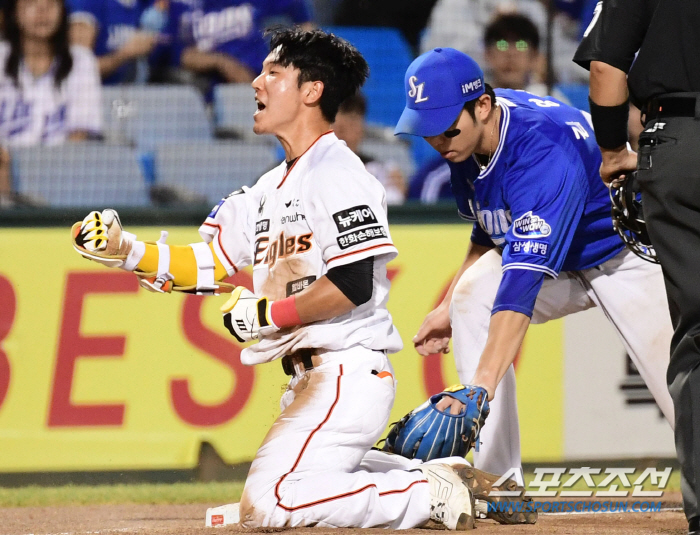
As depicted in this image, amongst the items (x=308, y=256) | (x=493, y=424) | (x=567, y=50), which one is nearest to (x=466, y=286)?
(x=493, y=424)

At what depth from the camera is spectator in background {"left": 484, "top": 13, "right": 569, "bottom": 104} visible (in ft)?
24.7

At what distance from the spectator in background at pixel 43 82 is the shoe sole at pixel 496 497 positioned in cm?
481

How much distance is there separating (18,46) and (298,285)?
4.96 metres

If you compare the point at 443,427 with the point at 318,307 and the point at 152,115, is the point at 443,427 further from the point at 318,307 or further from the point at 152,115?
the point at 152,115

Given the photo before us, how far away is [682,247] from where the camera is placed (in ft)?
9.68

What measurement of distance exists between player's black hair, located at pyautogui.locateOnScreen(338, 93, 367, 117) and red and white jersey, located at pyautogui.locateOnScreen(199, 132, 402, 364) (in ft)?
11.5

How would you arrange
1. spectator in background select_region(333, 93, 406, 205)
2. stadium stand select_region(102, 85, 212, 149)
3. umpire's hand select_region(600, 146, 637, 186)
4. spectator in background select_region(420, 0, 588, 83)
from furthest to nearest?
1. spectator in background select_region(420, 0, 588, 83)
2. stadium stand select_region(102, 85, 212, 149)
3. spectator in background select_region(333, 93, 406, 205)
4. umpire's hand select_region(600, 146, 637, 186)

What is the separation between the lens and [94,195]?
7.03m

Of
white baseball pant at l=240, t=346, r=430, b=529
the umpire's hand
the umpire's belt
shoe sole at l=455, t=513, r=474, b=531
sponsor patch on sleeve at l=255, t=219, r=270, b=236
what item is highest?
the umpire's belt

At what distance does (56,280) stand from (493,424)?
2.99 meters

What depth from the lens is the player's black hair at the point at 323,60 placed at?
13.1 feet

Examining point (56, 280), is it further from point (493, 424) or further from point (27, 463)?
→ point (493, 424)

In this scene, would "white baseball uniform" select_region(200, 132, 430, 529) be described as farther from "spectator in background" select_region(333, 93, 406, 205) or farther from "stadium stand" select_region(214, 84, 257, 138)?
"stadium stand" select_region(214, 84, 257, 138)

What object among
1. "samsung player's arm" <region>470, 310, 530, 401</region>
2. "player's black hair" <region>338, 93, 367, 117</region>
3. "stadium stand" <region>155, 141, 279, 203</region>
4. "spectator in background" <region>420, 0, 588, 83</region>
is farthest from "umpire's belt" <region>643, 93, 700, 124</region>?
"spectator in background" <region>420, 0, 588, 83</region>
